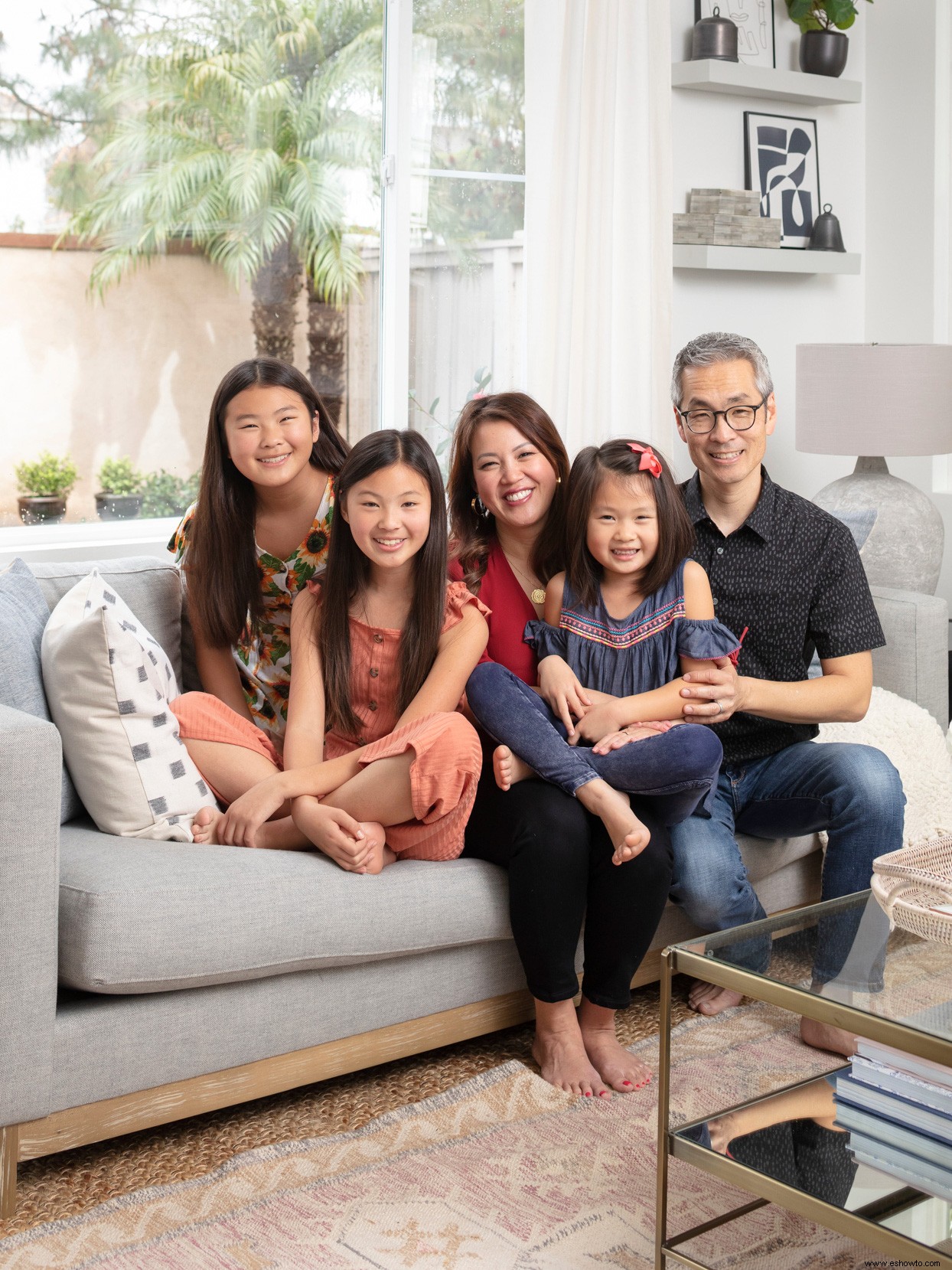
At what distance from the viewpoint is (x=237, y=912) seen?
175 centimetres

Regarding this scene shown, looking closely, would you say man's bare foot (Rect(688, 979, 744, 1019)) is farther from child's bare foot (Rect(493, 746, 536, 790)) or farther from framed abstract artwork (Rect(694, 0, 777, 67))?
framed abstract artwork (Rect(694, 0, 777, 67))

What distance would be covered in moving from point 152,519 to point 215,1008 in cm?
162

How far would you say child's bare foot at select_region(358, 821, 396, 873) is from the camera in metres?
1.91

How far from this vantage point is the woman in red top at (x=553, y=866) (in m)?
1.95

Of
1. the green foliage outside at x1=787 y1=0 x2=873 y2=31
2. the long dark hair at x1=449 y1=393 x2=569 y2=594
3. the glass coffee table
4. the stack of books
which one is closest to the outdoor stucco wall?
the long dark hair at x1=449 y1=393 x2=569 y2=594

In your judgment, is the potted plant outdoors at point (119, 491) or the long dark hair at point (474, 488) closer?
the long dark hair at point (474, 488)

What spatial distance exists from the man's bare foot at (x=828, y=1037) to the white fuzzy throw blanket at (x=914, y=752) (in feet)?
3.27

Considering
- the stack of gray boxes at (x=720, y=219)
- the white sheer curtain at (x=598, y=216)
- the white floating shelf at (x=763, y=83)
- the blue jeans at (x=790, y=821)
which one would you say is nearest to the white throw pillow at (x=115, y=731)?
the blue jeans at (x=790, y=821)

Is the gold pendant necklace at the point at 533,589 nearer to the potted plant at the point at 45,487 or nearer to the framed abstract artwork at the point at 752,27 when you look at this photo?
the potted plant at the point at 45,487

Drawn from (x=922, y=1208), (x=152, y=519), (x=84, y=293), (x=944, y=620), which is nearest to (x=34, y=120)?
(x=84, y=293)

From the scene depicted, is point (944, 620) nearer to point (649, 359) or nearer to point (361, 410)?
point (649, 359)

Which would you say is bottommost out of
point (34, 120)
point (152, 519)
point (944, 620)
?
point (944, 620)

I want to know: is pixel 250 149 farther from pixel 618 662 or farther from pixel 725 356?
pixel 618 662

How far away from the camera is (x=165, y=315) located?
3.12m
